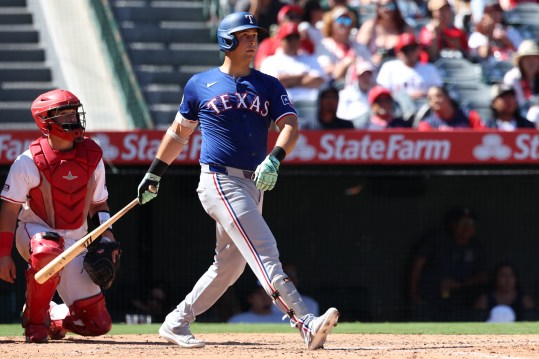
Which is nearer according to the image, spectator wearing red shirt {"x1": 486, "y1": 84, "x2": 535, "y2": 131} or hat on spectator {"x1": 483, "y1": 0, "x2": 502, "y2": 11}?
spectator wearing red shirt {"x1": 486, "y1": 84, "x2": 535, "y2": 131}

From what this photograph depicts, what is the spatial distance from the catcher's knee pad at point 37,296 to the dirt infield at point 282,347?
169 millimetres

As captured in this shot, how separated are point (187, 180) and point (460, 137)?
90.5 inches

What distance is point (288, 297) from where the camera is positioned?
5910 mm

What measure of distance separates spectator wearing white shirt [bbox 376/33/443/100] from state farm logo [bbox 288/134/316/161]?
2.10 meters

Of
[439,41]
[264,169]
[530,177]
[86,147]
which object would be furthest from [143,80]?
[264,169]

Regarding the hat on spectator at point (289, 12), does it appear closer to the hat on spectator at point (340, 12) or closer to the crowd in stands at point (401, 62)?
the crowd in stands at point (401, 62)

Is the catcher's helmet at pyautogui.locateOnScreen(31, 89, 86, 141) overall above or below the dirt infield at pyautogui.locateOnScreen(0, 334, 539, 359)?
above

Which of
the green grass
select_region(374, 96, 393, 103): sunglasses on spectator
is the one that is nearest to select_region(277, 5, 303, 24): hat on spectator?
select_region(374, 96, 393, 103): sunglasses on spectator

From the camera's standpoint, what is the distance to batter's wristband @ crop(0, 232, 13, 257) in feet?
21.3

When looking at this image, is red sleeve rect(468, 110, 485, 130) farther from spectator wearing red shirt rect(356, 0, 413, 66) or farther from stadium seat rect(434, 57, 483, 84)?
spectator wearing red shirt rect(356, 0, 413, 66)

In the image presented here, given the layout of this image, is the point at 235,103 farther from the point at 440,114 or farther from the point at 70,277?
the point at 440,114

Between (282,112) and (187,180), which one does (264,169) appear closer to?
(282,112)

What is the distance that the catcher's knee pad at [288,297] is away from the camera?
590cm

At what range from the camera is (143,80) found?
11961 mm
